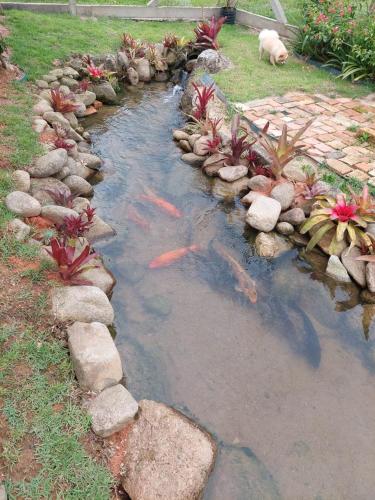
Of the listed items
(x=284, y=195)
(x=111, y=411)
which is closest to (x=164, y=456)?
(x=111, y=411)

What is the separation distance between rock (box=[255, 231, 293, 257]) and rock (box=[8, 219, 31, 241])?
2.83 metres

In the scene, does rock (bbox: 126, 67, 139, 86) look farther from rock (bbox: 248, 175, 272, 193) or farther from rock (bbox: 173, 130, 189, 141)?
rock (bbox: 248, 175, 272, 193)

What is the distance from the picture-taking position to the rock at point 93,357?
3.54 metres

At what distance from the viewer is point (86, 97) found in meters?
8.70

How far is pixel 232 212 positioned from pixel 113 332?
9.03ft

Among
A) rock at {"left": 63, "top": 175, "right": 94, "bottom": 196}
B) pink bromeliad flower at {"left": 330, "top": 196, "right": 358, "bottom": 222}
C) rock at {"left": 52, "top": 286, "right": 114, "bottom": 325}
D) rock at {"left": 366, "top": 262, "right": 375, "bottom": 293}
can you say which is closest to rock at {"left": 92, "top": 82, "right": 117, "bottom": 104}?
rock at {"left": 63, "top": 175, "right": 94, "bottom": 196}

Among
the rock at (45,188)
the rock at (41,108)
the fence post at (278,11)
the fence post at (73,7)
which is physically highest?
the fence post at (278,11)

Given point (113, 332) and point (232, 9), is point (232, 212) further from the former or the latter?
point (232, 9)

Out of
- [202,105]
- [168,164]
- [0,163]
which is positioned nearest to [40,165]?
[0,163]

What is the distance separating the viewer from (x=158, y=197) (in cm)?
641

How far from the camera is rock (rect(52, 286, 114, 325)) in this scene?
3979mm

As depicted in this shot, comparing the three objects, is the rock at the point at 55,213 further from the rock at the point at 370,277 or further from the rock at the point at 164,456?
the rock at the point at 370,277

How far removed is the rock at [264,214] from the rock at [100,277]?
2059 mm

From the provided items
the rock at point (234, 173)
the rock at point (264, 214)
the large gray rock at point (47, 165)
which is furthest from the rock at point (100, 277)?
the rock at point (234, 173)
